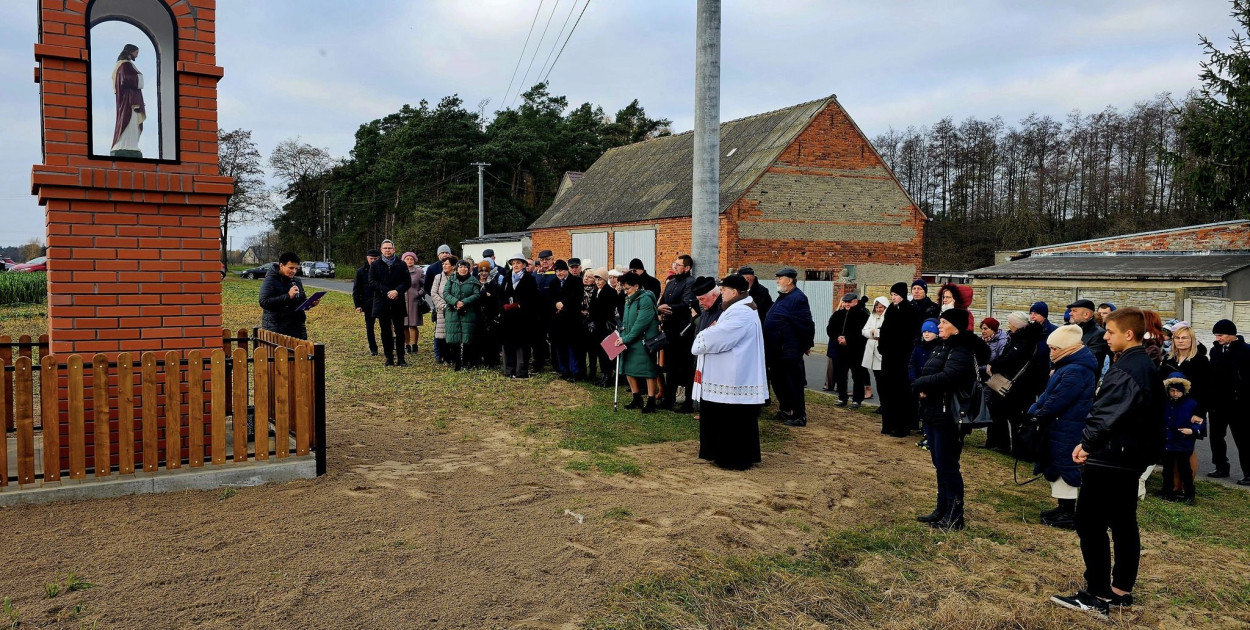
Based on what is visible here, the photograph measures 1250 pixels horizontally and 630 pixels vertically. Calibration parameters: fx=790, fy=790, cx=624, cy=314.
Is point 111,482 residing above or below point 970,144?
below

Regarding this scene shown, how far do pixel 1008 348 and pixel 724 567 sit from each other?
4.35 metres

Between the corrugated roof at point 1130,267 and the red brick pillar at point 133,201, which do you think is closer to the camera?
the red brick pillar at point 133,201

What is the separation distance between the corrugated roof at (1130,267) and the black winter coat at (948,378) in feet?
67.2

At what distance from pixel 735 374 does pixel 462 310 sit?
5.69 m

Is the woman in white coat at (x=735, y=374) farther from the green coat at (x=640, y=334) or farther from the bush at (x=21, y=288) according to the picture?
the bush at (x=21, y=288)

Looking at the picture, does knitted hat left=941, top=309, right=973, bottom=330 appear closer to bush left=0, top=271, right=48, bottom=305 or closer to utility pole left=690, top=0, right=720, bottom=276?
utility pole left=690, top=0, right=720, bottom=276

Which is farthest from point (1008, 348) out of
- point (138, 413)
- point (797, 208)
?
point (797, 208)

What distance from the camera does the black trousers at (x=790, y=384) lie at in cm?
909

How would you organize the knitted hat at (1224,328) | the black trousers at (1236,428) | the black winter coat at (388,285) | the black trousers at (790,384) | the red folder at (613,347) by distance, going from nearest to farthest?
the black trousers at (1236,428) → the knitted hat at (1224,328) → the black trousers at (790,384) → the red folder at (613,347) → the black winter coat at (388,285)

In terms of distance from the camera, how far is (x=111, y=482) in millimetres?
5195

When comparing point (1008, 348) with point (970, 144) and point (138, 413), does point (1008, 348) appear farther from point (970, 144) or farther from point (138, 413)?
point (970, 144)

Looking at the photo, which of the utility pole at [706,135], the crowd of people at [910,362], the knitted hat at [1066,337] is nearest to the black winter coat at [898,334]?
the crowd of people at [910,362]

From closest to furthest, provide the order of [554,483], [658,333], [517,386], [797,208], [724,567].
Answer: [724,567]
[554,483]
[658,333]
[517,386]
[797,208]

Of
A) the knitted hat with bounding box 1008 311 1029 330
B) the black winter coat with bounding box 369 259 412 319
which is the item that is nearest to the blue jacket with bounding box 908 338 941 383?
the knitted hat with bounding box 1008 311 1029 330
